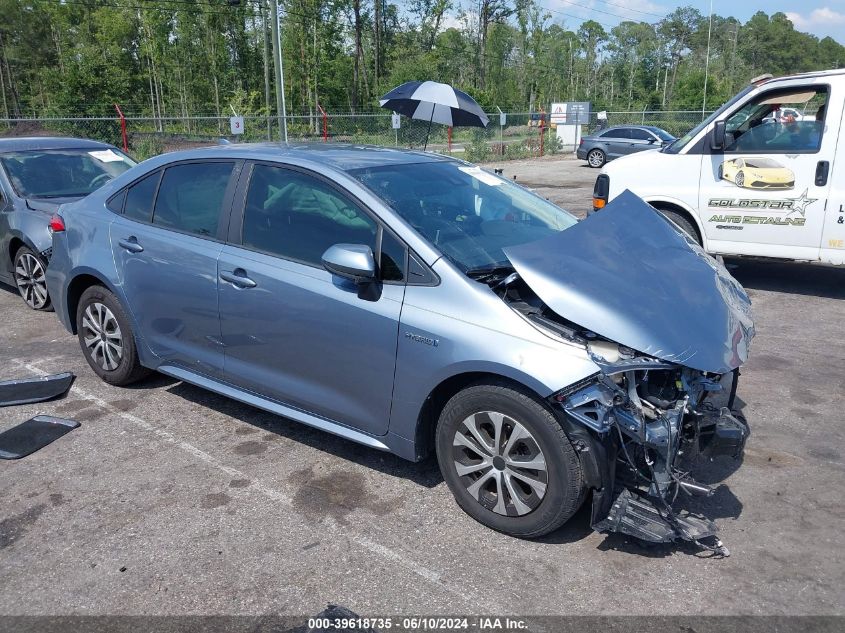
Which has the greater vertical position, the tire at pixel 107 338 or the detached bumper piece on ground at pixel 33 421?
the tire at pixel 107 338

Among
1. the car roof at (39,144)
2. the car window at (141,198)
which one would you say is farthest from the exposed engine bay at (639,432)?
the car roof at (39,144)

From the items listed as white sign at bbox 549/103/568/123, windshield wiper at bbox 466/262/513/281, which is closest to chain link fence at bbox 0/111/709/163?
white sign at bbox 549/103/568/123

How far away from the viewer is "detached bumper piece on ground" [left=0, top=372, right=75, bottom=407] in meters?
5.02

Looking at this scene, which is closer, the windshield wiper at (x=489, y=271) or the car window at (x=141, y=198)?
the windshield wiper at (x=489, y=271)

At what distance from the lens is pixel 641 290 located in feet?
11.1

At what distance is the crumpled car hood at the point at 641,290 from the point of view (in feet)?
Result: 10.3

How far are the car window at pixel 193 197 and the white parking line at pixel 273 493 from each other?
1.30 m

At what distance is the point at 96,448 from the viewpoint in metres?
4.33

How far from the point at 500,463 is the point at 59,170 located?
6.63 meters

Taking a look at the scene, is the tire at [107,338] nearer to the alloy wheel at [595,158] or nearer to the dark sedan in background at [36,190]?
the dark sedan in background at [36,190]

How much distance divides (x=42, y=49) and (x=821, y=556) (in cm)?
6922

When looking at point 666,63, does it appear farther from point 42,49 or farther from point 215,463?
point 215,463

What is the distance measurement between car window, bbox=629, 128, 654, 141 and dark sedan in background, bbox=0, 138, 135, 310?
2114 cm

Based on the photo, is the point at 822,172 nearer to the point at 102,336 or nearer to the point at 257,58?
the point at 102,336
